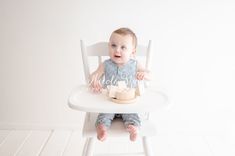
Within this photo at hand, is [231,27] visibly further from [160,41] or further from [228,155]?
[228,155]

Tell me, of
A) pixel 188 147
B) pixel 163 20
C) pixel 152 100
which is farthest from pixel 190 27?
pixel 152 100

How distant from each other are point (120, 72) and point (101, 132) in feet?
1.12

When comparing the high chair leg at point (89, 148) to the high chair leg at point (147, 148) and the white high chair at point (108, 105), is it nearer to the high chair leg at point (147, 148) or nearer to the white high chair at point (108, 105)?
the white high chair at point (108, 105)

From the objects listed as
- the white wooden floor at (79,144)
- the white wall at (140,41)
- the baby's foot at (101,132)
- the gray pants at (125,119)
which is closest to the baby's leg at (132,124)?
the gray pants at (125,119)

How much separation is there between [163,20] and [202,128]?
0.90m

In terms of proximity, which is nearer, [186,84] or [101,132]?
[101,132]

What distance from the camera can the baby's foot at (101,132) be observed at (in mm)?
1768

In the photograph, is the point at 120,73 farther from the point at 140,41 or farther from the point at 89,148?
the point at 140,41

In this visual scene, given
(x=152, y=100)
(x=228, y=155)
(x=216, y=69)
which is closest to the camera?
(x=152, y=100)

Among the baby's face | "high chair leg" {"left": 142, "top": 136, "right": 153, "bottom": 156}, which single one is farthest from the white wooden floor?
the baby's face

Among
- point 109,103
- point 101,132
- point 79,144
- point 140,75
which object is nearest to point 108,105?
point 109,103

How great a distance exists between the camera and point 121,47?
1.87 meters

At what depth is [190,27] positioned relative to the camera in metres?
2.66

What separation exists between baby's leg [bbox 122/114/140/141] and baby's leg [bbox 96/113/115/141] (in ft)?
0.25
